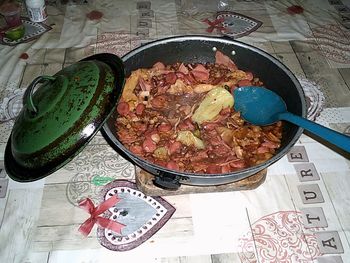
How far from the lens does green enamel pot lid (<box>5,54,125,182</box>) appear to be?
0.85 m

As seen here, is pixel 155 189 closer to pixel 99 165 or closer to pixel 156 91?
pixel 99 165

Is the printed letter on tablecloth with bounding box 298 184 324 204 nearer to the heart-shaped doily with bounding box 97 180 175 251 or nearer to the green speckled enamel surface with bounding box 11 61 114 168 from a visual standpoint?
the heart-shaped doily with bounding box 97 180 175 251

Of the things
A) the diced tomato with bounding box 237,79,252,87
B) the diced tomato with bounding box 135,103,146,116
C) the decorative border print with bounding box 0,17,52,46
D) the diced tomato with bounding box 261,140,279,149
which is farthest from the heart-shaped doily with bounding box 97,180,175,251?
the decorative border print with bounding box 0,17,52,46

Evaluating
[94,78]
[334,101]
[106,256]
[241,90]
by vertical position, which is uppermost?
[94,78]

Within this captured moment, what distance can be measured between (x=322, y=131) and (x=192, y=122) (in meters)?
0.39

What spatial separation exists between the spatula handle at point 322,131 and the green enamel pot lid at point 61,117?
44 centimetres

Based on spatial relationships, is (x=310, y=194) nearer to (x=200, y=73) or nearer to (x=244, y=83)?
(x=244, y=83)

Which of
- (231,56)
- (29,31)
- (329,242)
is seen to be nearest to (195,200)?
(329,242)

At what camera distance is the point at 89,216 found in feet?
3.45

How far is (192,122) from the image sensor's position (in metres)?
1.15

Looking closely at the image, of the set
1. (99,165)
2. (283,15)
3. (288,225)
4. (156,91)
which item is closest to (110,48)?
(156,91)

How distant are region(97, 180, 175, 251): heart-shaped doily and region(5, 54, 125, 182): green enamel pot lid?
249 millimetres

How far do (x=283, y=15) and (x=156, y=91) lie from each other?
85 cm

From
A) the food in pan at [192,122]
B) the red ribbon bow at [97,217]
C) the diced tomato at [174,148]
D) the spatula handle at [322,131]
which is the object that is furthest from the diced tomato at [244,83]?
the red ribbon bow at [97,217]
